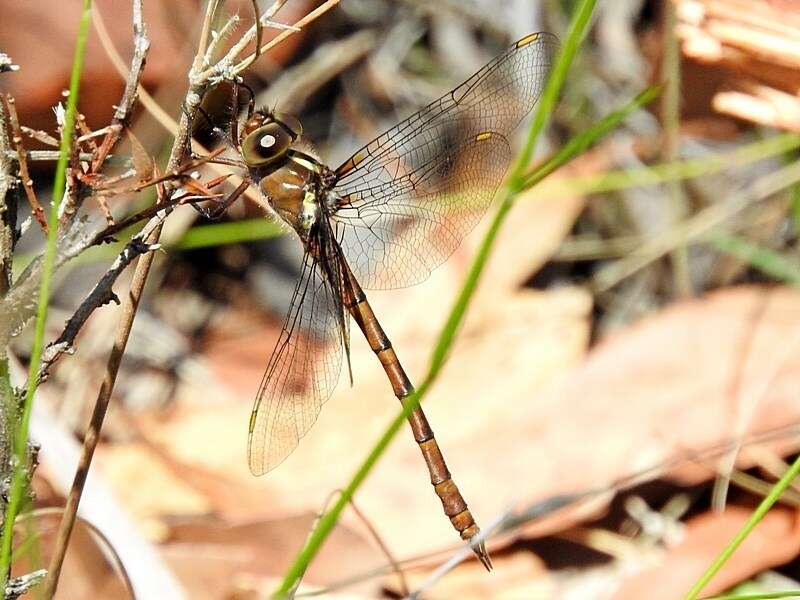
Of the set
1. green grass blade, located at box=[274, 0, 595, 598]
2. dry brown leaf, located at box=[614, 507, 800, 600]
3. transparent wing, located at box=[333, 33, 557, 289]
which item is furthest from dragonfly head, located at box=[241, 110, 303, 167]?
dry brown leaf, located at box=[614, 507, 800, 600]

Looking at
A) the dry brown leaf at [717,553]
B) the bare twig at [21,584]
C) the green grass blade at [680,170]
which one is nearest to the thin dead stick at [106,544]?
the bare twig at [21,584]

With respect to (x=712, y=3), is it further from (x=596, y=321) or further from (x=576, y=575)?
(x=576, y=575)

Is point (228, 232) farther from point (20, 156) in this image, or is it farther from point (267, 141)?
point (20, 156)

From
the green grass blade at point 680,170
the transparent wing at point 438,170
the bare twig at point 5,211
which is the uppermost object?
the green grass blade at point 680,170

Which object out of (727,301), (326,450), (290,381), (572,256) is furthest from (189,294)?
(727,301)

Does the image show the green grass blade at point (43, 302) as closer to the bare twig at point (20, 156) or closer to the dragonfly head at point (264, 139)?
the bare twig at point (20, 156)

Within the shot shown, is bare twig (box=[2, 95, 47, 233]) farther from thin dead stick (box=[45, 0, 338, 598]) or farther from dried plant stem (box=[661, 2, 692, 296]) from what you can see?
dried plant stem (box=[661, 2, 692, 296])

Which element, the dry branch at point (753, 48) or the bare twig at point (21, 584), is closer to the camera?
the bare twig at point (21, 584)

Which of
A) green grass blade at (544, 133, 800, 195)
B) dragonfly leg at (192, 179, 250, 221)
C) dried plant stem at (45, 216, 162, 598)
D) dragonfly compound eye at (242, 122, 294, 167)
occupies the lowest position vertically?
dried plant stem at (45, 216, 162, 598)
